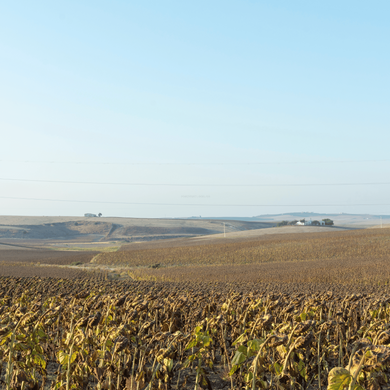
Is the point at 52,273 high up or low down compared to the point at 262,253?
up

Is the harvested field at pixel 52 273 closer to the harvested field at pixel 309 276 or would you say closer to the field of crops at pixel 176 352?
the harvested field at pixel 309 276

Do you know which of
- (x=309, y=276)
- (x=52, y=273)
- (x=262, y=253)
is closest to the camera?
(x=309, y=276)

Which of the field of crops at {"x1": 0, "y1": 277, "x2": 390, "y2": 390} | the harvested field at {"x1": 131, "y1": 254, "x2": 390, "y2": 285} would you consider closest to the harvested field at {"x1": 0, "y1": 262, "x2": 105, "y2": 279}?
the harvested field at {"x1": 131, "y1": 254, "x2": 390, "y2": 285}

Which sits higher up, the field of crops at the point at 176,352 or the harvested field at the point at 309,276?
the field of crops at the point at 176,352

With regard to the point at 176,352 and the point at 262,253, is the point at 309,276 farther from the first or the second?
the point at 176,352

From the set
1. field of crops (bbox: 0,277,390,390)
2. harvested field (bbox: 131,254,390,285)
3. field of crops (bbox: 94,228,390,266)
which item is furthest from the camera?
field of crops (bbox: 94,228,390,266)

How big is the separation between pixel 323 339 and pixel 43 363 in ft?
15.0

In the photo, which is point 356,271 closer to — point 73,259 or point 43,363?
point 43,363

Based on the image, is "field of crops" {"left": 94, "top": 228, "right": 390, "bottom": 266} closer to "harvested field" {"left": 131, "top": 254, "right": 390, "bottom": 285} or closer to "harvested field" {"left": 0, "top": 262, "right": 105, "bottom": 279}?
"harvested field" {"left": 131, "top": 254, "right": 390, "bottom": 285}

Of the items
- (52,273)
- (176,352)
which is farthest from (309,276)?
(176,352)

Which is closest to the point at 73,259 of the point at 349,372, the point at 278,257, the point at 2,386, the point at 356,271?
the point at 278,257

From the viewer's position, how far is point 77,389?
4219 millimetres

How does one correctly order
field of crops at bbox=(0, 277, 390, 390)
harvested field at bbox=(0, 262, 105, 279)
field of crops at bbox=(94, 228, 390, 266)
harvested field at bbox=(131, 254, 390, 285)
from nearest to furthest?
1. field of crops at bbox=(0, 277, 390, 390)
2. harvested field at bbox=(131, 254, 390, 285)
3. harvested field at bbox=(0, 262, 105, 279)
4. field of crops at bbox=(94, 228, 390, 266)

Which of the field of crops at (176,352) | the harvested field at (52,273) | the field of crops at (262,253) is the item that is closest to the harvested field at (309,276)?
the harvested field at (52,273)
